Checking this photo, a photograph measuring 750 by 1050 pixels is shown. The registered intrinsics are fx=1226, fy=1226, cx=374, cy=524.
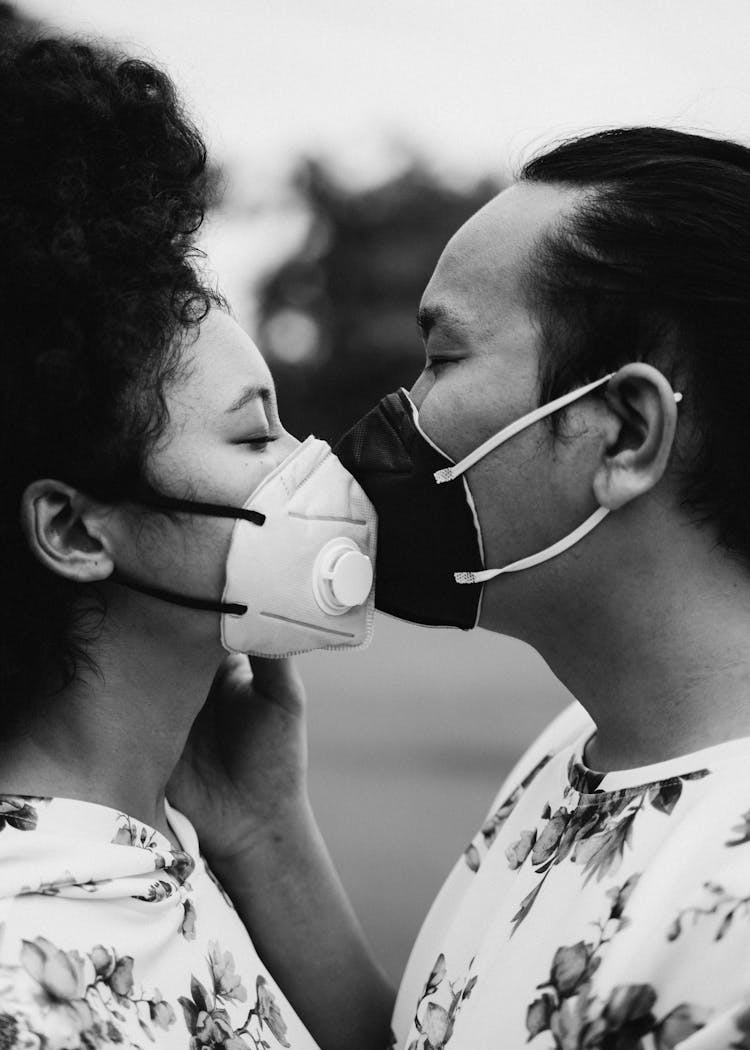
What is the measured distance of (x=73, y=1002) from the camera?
2117 millimetres

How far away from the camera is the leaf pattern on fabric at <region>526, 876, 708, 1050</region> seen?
1985 mm

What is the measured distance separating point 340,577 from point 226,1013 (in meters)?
0.93

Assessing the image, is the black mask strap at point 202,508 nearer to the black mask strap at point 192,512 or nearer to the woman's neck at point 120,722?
the black mask strap at point 192,512

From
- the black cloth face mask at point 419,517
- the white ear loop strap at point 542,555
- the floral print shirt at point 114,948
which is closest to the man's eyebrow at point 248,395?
the black cloth face mask at point 419,517

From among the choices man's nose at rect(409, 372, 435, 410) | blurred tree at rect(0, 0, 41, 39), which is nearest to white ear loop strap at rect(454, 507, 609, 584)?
man's nose at rect(409, 372, 435, 410)

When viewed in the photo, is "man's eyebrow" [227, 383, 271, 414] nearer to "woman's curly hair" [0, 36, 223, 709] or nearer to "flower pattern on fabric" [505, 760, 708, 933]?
"woman's curly hair" [0, 36, 223, 709]

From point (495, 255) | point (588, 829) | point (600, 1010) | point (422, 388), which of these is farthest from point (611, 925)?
point (495, 255)

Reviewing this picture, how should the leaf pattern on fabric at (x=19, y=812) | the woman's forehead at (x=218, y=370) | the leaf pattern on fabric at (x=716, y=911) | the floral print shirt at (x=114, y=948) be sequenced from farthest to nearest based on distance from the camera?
the woman's forehead at (x=218, y=370), the leaf pattern on fabric at (x=19, y=812), the floral print shirt at (x=114, y=948), the leaf pattern on fabric at (x=716, y=911)

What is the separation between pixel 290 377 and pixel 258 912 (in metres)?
61.1

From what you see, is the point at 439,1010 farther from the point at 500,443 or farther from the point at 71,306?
the point at 71,306

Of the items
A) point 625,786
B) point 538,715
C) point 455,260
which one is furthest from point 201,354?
point 538,715

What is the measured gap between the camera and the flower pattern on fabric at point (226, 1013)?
2.37 metres

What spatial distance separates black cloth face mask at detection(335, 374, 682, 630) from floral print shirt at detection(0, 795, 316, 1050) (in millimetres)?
793

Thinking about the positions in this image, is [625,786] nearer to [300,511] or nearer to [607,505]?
[607,505]
